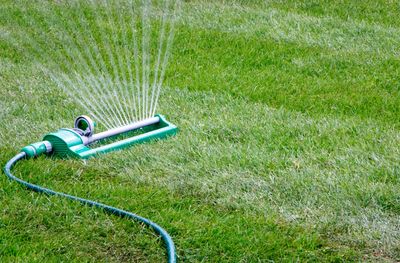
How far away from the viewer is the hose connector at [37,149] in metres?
4.23

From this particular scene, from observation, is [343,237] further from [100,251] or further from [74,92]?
[74,92]

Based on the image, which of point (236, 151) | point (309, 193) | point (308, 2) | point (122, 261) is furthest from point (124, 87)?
point (308, 2)

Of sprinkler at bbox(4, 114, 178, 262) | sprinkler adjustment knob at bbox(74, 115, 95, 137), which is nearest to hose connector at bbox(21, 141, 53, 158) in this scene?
sprinkler at bbox(4, 114, 178, 262)

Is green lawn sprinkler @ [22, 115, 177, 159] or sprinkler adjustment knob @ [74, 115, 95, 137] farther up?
sprinkler adjustment knob @ [74, 115, 95, 137]

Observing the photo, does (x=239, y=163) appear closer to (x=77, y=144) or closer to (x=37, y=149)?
(x=77, y=144)

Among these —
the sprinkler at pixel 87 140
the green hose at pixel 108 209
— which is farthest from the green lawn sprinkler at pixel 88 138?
the green hose at pixel 108 209

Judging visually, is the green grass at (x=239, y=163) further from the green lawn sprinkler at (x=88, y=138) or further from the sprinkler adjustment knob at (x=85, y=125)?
the sprinkler adjustment knob at (x=85, y=125)

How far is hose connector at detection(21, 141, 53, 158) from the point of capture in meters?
4.23

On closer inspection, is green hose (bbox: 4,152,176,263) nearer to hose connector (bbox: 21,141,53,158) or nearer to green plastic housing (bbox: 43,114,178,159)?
Result: hose connector (bbox: 21,141,53,158)

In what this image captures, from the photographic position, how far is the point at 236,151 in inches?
175

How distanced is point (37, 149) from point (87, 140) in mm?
277

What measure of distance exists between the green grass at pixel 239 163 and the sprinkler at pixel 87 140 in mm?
55

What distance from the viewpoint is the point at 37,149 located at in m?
4.25

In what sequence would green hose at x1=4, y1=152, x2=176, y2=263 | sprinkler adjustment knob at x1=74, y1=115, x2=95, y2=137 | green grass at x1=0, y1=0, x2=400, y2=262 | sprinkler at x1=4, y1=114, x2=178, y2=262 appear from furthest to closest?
sprinkler adjustment knob at x1=74, y1=115, x2=95, y2=137 < sprinkler at x1=4, y1=114, x2=178, y2=262 < green grass at x1=0, y1=0, x2=400, y2=262 < green hose at x1=4, y1=152, x2=176, y2=263
